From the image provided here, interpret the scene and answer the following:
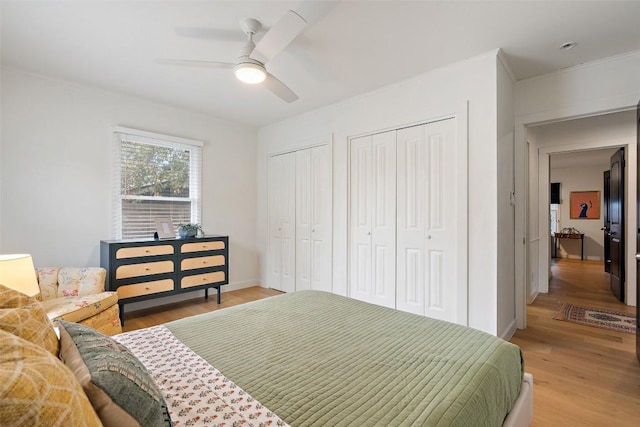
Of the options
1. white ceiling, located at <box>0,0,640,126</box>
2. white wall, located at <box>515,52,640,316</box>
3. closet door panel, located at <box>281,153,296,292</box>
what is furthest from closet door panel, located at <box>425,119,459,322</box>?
closet door panel, located at <box>281,153,296,292</box>

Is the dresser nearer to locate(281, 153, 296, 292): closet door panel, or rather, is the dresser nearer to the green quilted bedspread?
locate(281, 153, 296, 292): closet door panel

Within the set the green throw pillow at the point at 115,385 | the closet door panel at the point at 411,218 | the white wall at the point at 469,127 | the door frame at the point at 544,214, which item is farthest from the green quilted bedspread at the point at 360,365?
the door frame at the point at 544,214

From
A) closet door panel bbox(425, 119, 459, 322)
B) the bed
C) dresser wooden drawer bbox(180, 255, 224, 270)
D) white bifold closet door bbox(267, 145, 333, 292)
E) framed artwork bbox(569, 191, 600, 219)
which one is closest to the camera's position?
the bed

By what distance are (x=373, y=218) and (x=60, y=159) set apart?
3.40 metres

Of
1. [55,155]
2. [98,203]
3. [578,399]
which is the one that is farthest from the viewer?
[98,203]

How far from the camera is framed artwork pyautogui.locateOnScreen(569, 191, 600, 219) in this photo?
767 cm

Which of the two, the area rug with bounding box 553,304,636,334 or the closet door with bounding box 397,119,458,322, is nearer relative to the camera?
the closet door with bounding box 397,119,458,322

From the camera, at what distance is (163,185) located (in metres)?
3.94

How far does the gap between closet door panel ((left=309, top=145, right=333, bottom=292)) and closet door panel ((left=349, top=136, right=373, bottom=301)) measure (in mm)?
336

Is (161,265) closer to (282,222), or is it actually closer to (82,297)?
(82,297)

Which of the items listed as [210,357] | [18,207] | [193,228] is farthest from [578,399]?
[18,207]

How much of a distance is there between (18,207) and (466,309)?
14.3 feet

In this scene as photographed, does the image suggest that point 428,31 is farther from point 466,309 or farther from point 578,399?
point 578,399

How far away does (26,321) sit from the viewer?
33.1 inches
